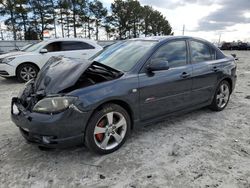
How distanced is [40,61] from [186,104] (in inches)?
228

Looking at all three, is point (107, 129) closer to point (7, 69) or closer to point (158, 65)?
point (158, 65)

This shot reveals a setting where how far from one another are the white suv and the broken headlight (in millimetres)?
5757

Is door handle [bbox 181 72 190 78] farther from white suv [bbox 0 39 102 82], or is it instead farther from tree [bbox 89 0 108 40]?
tree [bbox 89 0 108 40]

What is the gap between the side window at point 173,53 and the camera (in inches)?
144

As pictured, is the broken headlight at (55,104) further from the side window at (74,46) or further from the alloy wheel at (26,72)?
the side window at (74,46)

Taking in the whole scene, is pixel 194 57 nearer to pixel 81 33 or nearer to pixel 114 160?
pixel 114 160

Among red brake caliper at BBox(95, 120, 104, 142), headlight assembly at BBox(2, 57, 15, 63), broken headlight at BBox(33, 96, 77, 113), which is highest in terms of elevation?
headlight assembly at BBox(2, 57, 15, 63)

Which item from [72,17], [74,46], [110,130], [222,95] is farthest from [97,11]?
[110,130]

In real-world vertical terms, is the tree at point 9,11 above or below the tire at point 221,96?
above

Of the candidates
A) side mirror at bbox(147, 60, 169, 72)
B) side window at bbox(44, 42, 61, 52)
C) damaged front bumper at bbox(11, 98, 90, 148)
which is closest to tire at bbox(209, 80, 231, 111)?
side mirror at bbox(147, 60, 169, 72)

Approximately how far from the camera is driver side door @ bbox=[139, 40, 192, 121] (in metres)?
3.37

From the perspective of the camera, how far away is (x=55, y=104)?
2674 millimetres

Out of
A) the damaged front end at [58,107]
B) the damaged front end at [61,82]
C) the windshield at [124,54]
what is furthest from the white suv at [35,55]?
the damaged front end at [58,107]

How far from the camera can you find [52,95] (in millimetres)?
2771
